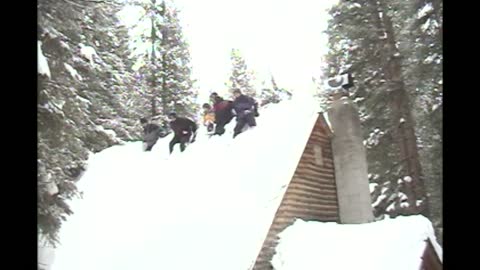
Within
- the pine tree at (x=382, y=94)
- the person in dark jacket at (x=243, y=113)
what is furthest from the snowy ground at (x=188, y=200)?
the pine tree at (x=382, y=94)

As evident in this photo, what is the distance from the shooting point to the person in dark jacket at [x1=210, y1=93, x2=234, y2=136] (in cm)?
424

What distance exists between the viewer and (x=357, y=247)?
13.6ft

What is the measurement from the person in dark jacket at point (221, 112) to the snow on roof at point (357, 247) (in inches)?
25.6

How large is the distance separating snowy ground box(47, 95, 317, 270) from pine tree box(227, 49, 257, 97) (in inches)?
5.6

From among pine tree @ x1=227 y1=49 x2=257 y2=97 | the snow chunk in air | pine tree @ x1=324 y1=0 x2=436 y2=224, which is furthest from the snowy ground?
the snow chunk in air

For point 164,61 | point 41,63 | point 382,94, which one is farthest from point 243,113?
point 41,63

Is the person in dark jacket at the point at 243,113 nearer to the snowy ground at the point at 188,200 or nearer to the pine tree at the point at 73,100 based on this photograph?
the snowy ground at the point at 188,200

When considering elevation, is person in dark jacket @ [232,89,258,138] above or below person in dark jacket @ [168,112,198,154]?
above

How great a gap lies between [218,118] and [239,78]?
0.25m

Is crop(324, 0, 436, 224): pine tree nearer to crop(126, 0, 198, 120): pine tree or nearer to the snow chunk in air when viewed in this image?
crop(126, 0, 198, 120): pine tree
